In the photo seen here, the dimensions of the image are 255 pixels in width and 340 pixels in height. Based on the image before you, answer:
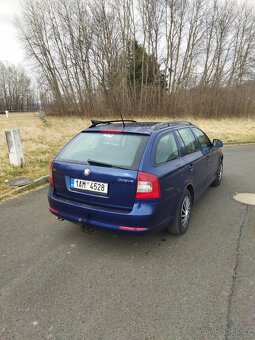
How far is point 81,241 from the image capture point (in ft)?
12.1

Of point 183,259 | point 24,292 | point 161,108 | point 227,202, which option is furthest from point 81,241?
point 161,108

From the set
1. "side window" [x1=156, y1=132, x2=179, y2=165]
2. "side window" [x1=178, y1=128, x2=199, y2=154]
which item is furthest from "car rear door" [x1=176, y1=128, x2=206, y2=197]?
"side window" [x1=156, y1=132, x2=179, y2=165]

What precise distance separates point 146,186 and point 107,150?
2.54 feet

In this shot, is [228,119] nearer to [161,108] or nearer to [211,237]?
[161,108]

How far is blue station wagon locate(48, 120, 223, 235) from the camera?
10.1ft

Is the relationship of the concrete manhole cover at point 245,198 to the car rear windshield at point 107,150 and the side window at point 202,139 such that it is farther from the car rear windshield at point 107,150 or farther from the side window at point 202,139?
the car rear windshield at point 107,150

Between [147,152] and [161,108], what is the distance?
21010 millimetres

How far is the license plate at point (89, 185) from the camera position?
10.5ft

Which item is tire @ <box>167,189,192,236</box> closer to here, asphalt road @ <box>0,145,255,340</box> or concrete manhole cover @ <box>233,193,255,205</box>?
asphalt road @ <box>0,145,255,340</box>

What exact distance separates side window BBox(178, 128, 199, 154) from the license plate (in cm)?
169

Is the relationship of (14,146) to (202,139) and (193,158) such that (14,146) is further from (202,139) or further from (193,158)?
(193,158)

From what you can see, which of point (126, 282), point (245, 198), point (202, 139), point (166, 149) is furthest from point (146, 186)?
point (245, 198)

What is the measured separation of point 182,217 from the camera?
3895 millimetres

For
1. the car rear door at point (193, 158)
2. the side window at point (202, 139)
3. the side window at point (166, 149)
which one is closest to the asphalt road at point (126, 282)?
the car rear door at point (193, 158)
